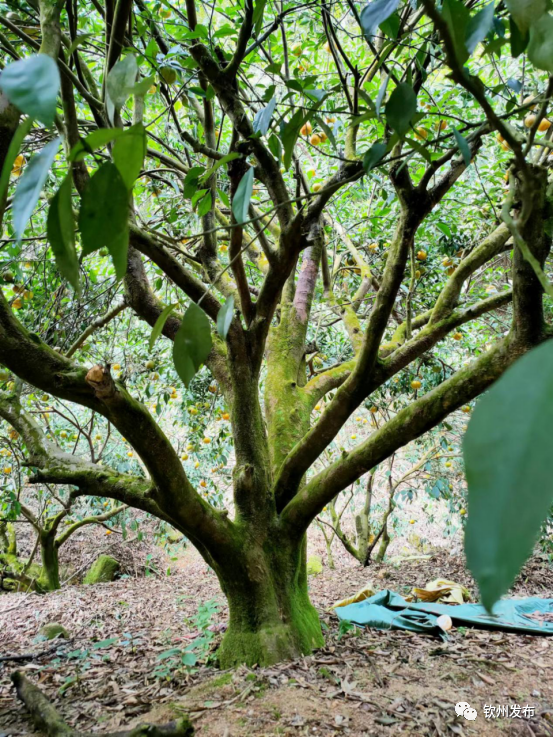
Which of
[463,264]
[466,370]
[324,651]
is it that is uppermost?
[463,264]

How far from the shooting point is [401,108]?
576 millimetres

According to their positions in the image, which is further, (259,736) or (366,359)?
(366,359)

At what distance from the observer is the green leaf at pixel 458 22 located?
19.6 inches

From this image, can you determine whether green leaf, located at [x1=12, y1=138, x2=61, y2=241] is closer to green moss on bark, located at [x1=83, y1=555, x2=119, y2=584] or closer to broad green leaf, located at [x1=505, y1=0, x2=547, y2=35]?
broad green leaf, located at [x1=505, y1=0, x2=547, y2=35]

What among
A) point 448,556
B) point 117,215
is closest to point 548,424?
point 117,215

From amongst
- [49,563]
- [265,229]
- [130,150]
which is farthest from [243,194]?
[49,563]

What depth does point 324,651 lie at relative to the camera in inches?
108

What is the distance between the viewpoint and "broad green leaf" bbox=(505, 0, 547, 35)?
0.43 metres

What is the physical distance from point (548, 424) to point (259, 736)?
213 cm

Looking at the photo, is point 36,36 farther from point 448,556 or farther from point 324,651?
point 448,556

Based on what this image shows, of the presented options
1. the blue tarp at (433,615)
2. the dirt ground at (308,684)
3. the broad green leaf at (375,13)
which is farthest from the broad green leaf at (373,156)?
the blue tarp at (433,615)

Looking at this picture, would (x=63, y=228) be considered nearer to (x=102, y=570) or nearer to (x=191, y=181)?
(x=191, y=181)

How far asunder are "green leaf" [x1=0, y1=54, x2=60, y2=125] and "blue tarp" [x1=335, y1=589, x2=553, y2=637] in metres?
3.52

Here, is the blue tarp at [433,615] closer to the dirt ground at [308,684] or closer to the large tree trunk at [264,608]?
the dirt ground at [308,684]
